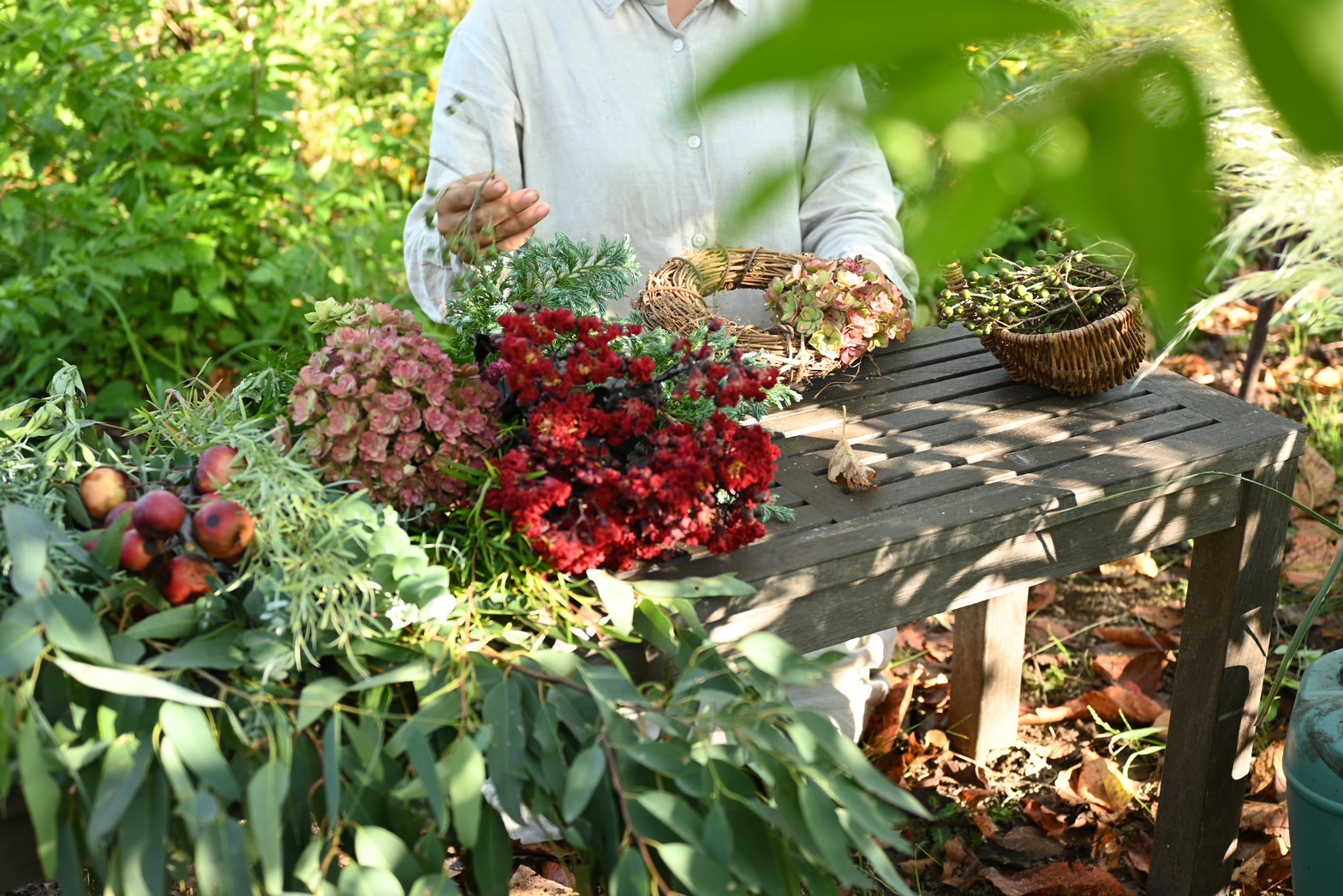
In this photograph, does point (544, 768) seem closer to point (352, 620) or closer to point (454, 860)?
point (352, 620)

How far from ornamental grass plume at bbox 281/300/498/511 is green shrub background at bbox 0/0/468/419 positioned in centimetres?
163

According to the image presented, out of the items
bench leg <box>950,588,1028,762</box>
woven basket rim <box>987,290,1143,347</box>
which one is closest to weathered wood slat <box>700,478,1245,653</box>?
woven basket rim <box>987,290,1143,347</box>

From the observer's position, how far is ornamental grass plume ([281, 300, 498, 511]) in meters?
1.04

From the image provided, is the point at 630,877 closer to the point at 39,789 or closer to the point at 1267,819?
the point at 39,789

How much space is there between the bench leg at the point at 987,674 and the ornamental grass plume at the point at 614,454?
963 millimetres

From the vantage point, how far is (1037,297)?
1532 mm

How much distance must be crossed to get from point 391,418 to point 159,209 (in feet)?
7.00

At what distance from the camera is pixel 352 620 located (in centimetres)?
93

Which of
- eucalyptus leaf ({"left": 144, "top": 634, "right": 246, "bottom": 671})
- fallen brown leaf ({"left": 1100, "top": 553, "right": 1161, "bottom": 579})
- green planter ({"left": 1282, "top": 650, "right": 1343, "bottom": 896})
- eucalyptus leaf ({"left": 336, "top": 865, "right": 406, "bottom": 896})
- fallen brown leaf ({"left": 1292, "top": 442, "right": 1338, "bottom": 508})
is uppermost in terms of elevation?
eucalyptus leaf ({"left": 144, "top": 634, "right": 246, "bottom": 671})

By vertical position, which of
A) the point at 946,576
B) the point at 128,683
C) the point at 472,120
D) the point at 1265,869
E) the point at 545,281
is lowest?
the point at 1265,869

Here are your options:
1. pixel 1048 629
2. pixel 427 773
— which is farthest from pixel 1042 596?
pixel 427 773

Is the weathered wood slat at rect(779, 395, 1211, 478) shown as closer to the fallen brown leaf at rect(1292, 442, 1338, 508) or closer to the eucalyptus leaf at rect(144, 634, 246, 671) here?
the eucalyptus leaf at rect(144, 634, 246, 671)

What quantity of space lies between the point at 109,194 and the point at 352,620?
2408 mm

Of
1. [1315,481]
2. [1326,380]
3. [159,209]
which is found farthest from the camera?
[1326,380]
